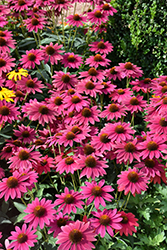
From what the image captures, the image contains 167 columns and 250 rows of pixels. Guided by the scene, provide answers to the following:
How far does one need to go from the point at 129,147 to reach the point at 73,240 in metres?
0.79

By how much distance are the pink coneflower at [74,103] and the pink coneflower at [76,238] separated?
3.42 ft

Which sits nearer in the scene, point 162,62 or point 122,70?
point 122,70

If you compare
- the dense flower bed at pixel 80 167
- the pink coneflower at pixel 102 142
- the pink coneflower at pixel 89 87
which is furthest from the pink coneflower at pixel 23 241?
the pink coneflower at pixel 89 87

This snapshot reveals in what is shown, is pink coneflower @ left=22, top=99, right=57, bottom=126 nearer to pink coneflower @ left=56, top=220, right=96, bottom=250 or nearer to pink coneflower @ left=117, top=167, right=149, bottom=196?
pink coneflower @ left=117, top=167, right=149, bottom=196

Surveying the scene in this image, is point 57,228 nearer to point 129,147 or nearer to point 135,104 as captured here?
point 129,147

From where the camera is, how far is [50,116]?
2293 mm

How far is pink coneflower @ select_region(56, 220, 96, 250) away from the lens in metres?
1.53

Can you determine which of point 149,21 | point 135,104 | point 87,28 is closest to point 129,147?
point 135,104

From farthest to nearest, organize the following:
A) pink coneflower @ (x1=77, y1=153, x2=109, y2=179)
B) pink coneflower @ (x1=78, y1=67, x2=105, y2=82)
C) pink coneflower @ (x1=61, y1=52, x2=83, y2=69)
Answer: pink coneflower @ (x1=61, y1=52, x2=83, y2=69) < pink coneflower @ (x1=78, y1=67, x2=105, y2=82) < pink coneflower @ (x1=77, y1=153, x2=109, y2=179)

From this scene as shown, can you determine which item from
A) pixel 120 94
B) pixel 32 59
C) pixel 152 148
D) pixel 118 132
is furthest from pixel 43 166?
pixel 32 59

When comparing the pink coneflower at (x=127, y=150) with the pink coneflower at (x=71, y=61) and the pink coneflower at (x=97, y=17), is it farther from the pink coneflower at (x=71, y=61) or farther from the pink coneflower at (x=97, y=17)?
the pink coneflower at (x=97, y=17)

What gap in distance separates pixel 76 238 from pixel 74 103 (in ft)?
3.96

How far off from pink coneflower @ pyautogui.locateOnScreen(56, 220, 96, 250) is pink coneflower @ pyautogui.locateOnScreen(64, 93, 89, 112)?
41.0 inches

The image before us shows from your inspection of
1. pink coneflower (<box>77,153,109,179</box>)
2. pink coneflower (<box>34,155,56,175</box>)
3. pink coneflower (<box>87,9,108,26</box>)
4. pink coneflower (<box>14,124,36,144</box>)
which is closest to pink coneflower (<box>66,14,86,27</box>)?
pink coneflower (<box>87,9,108,26</box>)
